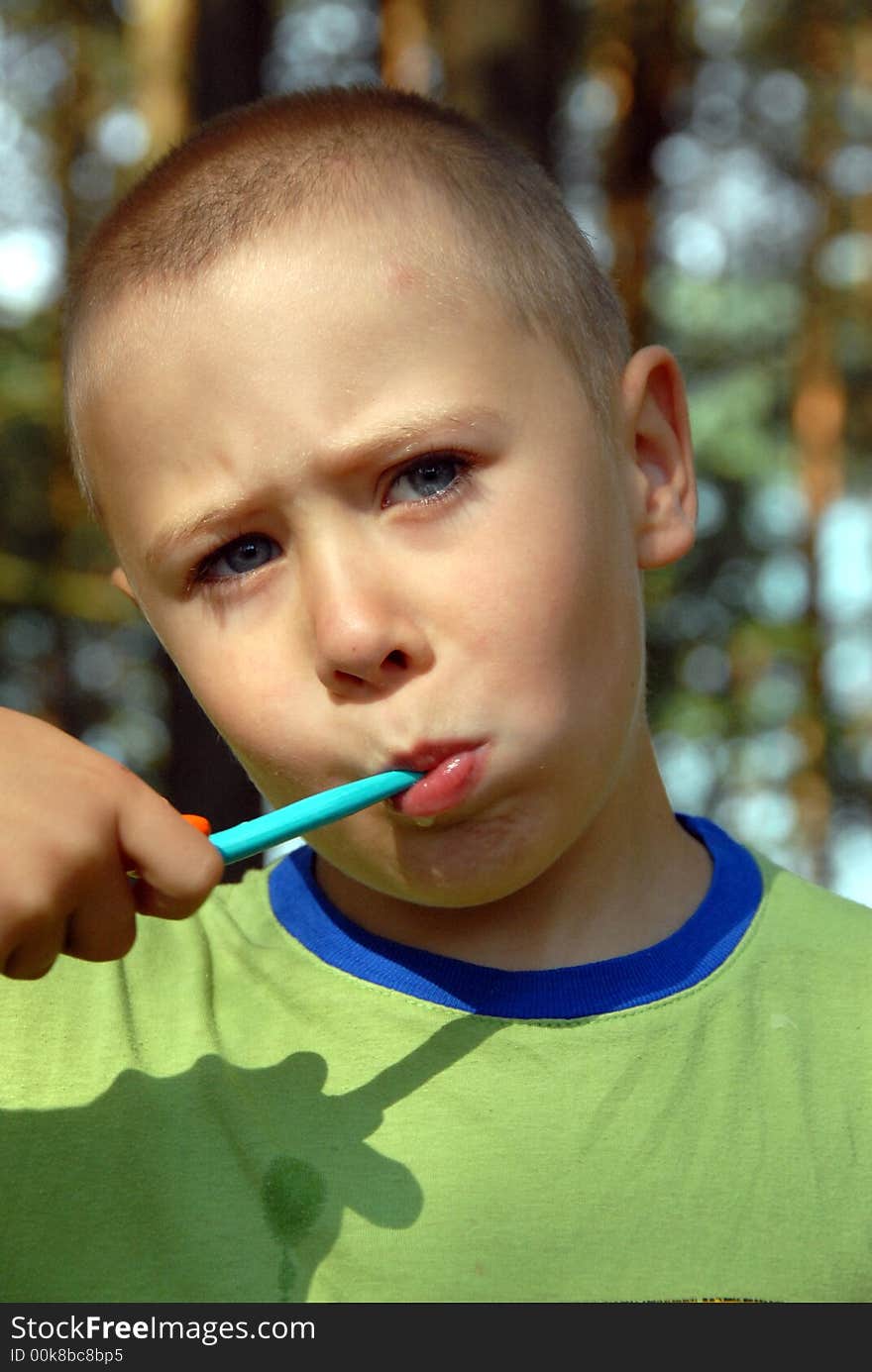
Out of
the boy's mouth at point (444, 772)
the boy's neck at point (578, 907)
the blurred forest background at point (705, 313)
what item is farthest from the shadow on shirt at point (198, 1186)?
the blurred forest background at point (705, 313)

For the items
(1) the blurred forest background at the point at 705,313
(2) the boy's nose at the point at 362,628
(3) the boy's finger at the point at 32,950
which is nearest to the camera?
(3) the boy's finger at the point at 32,950

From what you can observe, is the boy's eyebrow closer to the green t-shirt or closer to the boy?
the boy

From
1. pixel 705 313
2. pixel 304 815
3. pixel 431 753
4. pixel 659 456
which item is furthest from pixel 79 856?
pixel 705 313

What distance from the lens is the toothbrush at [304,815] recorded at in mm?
947

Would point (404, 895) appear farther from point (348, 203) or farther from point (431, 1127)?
point (348, 203)

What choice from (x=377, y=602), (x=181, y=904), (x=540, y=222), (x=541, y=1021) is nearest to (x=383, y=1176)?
(x=541, y=1021)

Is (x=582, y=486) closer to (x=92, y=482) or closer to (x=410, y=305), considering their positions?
(x=410, y=305)

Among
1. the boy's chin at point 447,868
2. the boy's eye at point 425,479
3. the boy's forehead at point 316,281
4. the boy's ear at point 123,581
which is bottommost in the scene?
the boy's chin at point 447,868

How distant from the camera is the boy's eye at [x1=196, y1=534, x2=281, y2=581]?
3.74 ft

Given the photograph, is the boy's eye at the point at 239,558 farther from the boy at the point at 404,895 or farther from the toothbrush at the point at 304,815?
the toothbrush at the point at 304,815

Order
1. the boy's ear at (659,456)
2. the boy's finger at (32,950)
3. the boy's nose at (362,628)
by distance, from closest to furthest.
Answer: the boy's finger at (32,950) → the boy's nose at (362,628) → the boy's ear at (659,456)

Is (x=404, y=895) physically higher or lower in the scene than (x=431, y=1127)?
higher

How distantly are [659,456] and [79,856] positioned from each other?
2.39 ft

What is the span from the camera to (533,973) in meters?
1.20
